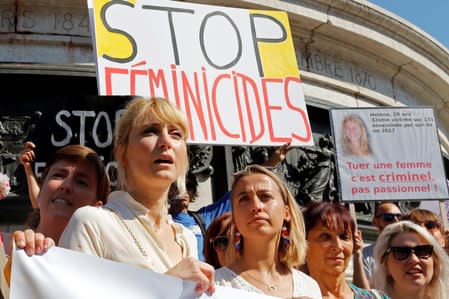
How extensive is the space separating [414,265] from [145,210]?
2.11m

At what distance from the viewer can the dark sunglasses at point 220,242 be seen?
3.99 m

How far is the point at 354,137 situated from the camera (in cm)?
729

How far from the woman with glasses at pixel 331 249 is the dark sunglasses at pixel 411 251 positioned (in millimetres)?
350

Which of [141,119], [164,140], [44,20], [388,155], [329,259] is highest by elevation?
[44,20]

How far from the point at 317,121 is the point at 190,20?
3.57 metres

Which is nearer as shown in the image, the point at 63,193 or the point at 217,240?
the point at 63,193

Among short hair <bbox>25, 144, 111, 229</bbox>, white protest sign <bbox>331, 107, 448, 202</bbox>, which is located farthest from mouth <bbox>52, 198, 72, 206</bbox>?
white protest sign <bbox>331, 107, 448, 202</bbox>

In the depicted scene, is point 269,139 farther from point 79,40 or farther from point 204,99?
point 79,40

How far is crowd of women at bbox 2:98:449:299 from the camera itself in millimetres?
2736

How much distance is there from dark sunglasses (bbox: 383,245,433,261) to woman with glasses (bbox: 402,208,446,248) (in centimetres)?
113

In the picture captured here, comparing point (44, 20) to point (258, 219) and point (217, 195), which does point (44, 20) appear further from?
point (258, 219)

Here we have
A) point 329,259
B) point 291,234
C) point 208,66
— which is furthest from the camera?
point 208,66

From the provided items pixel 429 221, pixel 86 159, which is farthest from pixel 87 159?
pixel 429 221

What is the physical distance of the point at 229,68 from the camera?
610 centimetres
